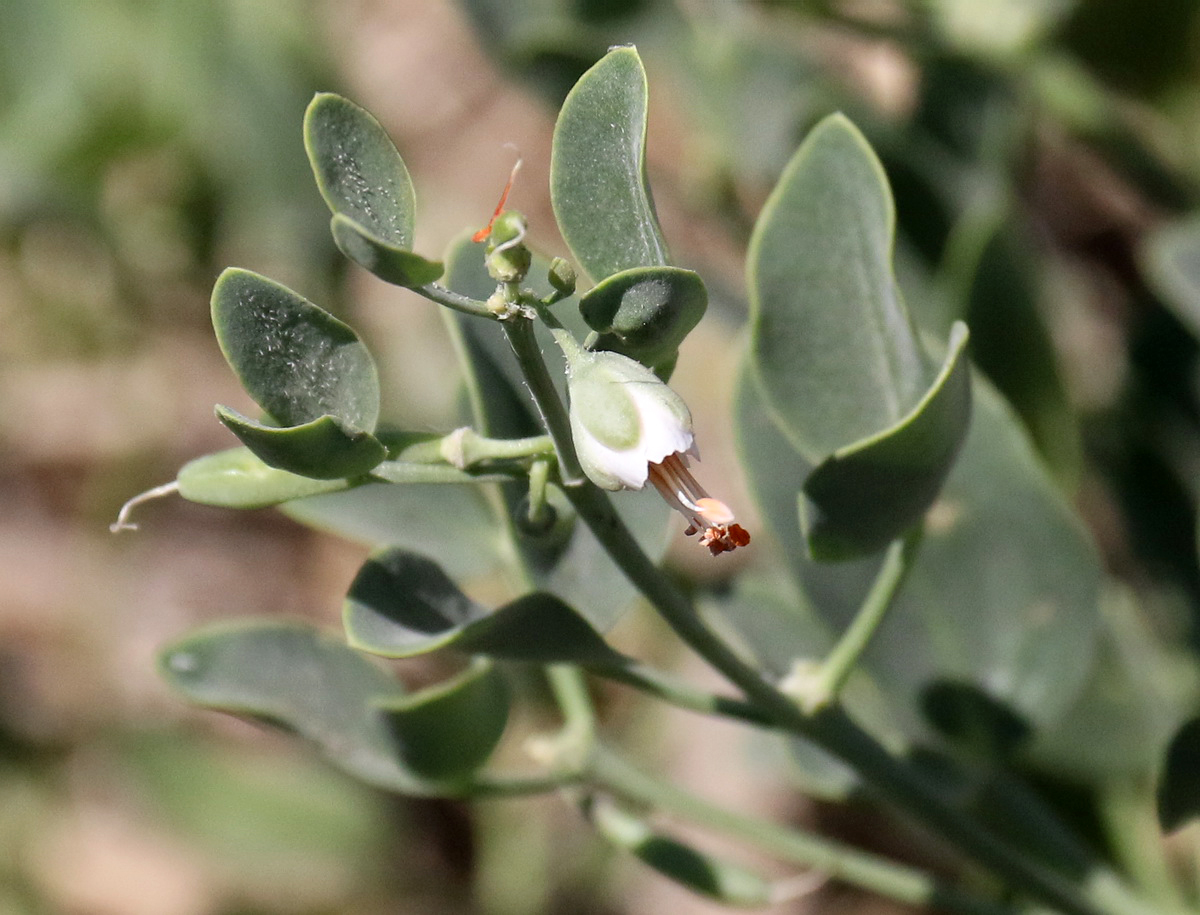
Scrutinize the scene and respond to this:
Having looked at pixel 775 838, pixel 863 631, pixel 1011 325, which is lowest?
pixel 775 838

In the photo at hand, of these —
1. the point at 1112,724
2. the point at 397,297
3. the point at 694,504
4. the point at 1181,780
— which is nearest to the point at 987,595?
the point at 1181,780

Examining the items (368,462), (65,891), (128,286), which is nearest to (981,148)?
(368,462)

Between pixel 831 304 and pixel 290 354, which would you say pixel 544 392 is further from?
pixel 831 304

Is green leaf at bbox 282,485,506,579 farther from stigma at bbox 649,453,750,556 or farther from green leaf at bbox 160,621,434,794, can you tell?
stigma at bbox 649,453,750,556

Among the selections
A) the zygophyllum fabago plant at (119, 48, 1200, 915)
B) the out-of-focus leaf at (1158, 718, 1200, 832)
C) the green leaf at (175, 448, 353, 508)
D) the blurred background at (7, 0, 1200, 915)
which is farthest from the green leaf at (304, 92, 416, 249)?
the blurred background at (7, 0, 1200, 915)

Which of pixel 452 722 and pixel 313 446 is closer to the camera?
pixel 313 446

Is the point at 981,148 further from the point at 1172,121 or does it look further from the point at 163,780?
the point at 163,780
